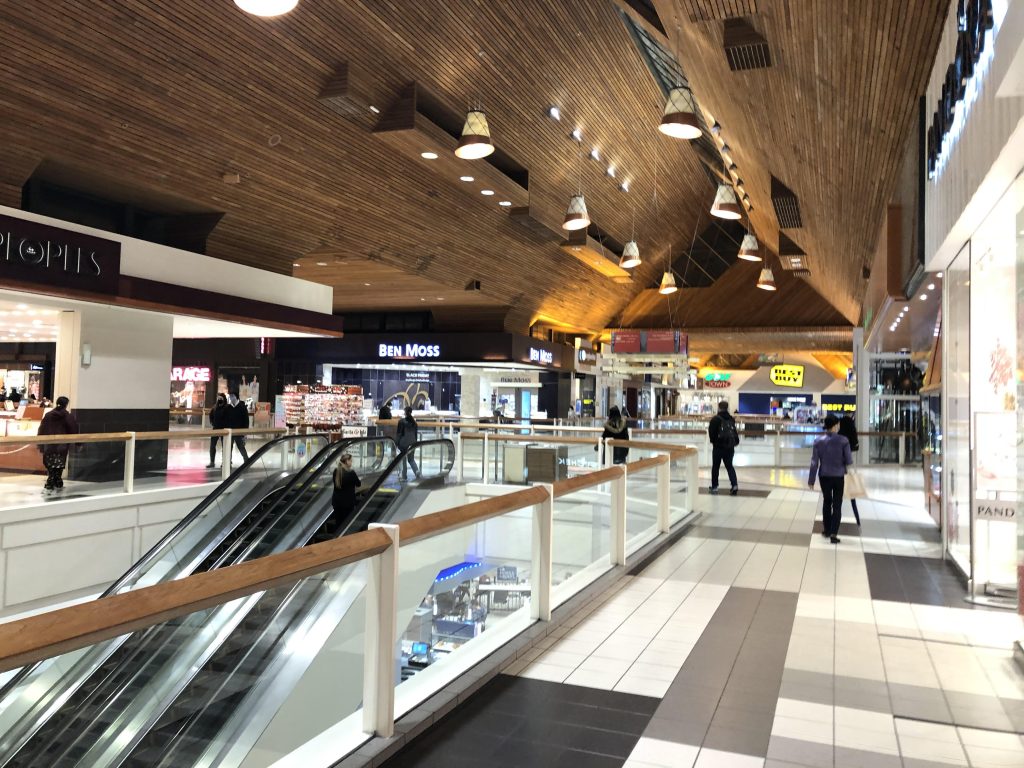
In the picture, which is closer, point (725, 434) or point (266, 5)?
point (266, 5)

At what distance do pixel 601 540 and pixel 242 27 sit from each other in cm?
673

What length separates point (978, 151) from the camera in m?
4.40

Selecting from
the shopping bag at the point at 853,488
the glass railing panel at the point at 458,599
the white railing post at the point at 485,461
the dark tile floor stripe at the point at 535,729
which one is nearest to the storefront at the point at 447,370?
the white railing post at the point at 485,461

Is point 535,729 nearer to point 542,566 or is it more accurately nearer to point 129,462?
point 542,566

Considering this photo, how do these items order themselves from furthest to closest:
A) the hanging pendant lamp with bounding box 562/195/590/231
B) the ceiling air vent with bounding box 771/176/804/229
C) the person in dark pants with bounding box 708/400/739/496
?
the person in dark pants with bounding box 708/400/739/496 → the hanging pendant lamp with bounding box 562/195/590/231 → the ceiling air vent with bounding box 771/176/804/229

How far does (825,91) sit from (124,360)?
10.8 meters

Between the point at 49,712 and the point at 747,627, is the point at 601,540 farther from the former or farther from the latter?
the point at 49,712

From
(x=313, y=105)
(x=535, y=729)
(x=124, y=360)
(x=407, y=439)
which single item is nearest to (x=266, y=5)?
(x=535, y=729)

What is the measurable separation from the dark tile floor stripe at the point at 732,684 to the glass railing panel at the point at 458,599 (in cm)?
95

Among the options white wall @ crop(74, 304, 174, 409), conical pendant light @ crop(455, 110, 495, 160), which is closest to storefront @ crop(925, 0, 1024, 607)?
conical pendant light @ crop(455, 110, 495, 160)

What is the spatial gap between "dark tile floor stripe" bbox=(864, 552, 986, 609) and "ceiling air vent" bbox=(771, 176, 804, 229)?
5402mm

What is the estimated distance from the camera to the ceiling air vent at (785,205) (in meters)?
11.0

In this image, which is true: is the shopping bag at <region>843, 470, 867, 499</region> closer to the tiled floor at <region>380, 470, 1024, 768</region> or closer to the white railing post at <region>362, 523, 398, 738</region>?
the tiled floor at <region>380, 470, 1024, 768</region>

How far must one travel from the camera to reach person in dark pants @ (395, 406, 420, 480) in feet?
36.9
